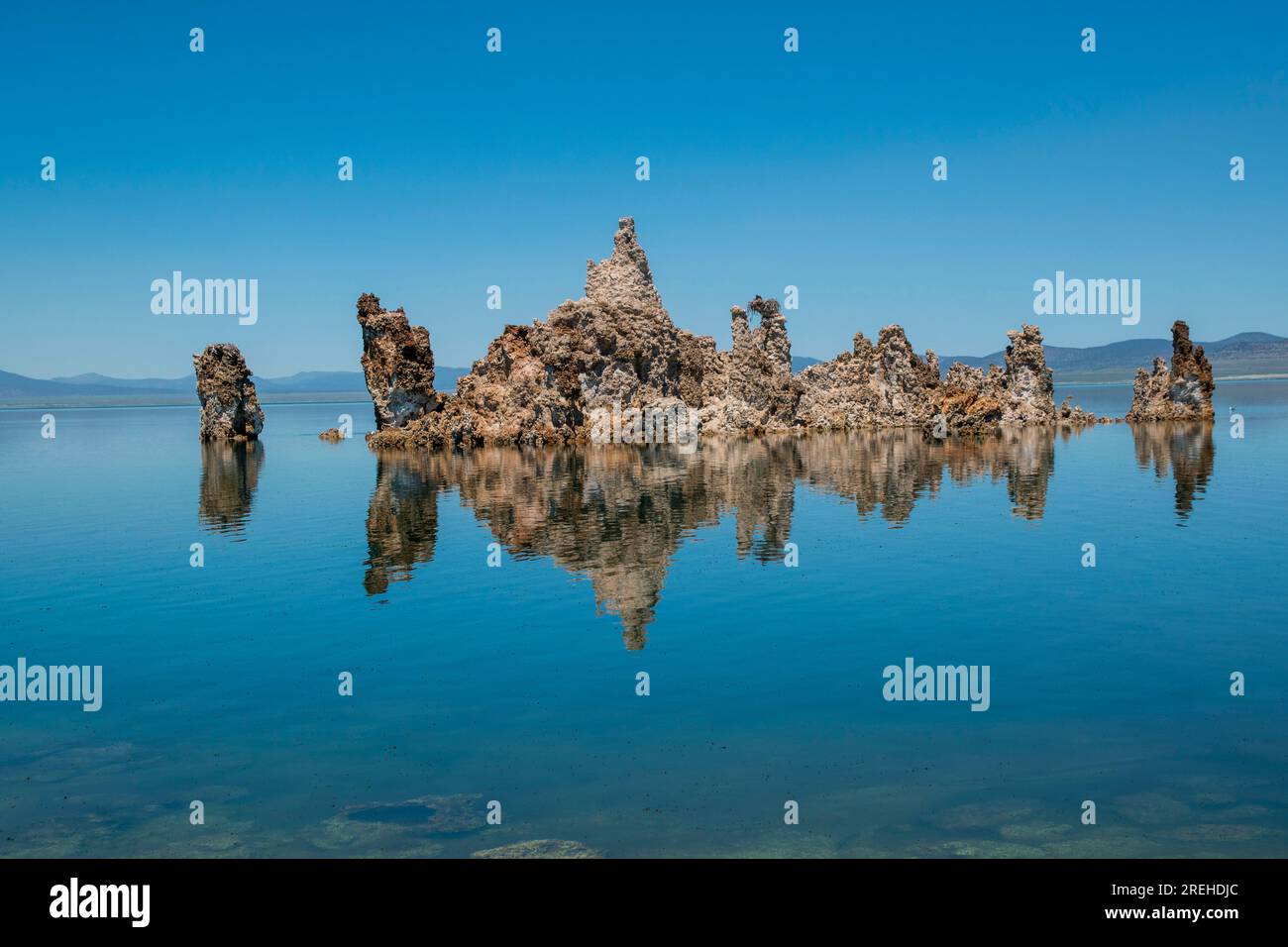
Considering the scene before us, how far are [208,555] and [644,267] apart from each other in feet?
279

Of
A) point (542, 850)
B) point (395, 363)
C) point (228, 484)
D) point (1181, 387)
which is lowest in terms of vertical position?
point (542, 850)

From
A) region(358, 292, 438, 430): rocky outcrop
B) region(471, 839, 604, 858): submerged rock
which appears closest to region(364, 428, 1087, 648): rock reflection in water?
region(471, 839, 604, 858): submerged rock

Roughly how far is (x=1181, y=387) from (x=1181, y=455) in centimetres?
6575

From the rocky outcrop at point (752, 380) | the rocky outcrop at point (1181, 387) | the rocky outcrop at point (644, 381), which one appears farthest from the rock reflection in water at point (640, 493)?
the rocky outcrop at point (1181, 387)

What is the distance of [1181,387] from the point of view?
134 meters

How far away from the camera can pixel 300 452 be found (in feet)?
335

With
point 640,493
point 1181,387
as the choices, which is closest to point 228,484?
point 640,493

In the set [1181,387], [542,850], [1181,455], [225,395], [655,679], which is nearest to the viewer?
[542,850]

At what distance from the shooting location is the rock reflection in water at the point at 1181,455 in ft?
174

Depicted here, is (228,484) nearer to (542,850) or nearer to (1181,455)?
(542,850)

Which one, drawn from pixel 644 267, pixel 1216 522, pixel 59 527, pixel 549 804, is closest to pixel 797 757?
pixel 549 804

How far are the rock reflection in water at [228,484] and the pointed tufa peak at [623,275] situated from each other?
136ft

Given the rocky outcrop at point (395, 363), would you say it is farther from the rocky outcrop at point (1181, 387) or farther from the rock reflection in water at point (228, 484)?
the rocky outcrop at point (1181, 387)
